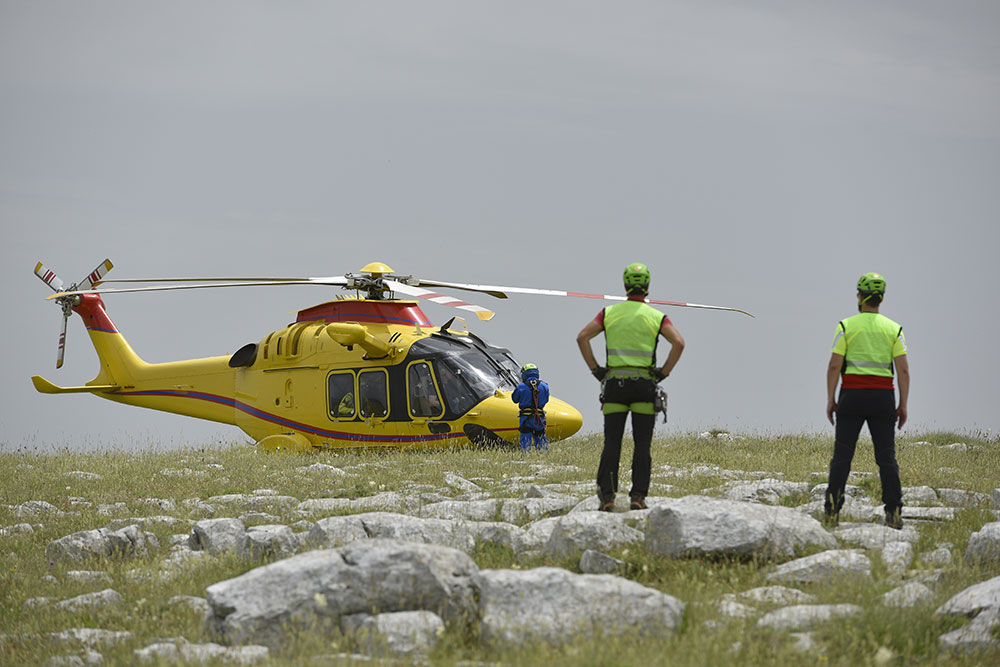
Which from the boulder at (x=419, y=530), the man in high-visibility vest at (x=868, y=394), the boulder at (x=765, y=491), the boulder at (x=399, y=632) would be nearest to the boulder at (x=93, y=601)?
the boulder at (x=419, y=530)

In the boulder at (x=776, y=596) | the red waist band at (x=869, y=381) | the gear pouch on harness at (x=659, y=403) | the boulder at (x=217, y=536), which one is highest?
the red waist band at (x=869, y=381)

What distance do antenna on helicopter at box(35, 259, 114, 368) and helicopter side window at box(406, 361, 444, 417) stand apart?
7.68 metres

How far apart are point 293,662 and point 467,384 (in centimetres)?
1135

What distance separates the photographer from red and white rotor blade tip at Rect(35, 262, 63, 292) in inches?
820

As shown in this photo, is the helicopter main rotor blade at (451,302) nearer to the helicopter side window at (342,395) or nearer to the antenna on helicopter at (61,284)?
the helicopter side window at (342,395)

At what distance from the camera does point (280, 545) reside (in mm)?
8047

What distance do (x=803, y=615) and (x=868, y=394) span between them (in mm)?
3442

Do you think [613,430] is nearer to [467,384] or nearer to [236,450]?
[467,384]

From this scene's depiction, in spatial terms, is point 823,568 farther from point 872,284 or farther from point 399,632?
point 872,284

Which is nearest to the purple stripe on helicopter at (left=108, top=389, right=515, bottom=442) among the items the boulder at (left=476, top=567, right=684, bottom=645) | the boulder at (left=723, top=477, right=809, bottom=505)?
the boulder at (left=723, top=477, right=809, bottom=505)

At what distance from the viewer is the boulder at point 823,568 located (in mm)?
6645

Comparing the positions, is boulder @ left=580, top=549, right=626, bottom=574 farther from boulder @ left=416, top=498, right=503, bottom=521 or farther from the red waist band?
the red waist band

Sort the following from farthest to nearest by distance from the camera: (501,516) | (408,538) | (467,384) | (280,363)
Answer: (280,363) → (467,384) → (501,516) → (408,538)

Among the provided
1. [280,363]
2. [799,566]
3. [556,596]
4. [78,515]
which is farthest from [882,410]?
[280,363]
